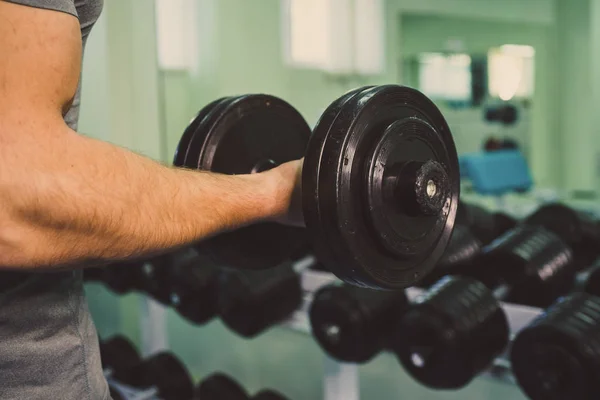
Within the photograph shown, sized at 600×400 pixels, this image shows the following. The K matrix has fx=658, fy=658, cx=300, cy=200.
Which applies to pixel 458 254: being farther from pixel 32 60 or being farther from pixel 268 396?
pixel 32 60

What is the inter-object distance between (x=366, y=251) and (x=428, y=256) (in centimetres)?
12

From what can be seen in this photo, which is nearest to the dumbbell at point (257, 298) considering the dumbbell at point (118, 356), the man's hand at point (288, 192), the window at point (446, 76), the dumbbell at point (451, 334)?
the dumbbell at point (451, 334)

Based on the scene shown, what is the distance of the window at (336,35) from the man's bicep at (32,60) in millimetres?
3155

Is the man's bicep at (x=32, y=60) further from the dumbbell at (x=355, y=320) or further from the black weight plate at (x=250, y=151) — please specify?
the dumbbell at (x=355, y=320)

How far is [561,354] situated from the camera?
45.6 inches

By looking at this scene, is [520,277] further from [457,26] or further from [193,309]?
[457,26]

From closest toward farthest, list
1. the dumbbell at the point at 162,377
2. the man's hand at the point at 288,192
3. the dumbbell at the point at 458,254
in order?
the man's hand at the point at 288,192
the dumbbell at the point at 458,254
the dumbbell at the point at 162,377

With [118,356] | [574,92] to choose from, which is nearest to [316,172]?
[118,356]

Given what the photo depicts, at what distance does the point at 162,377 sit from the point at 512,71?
192 inches

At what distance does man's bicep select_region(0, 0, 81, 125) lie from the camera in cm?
56

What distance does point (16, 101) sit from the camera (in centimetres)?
56

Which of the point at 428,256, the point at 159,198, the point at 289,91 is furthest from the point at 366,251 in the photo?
the point at 289,91

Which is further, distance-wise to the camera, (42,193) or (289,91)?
(289,91)

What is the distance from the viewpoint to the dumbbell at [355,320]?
1.44 m
